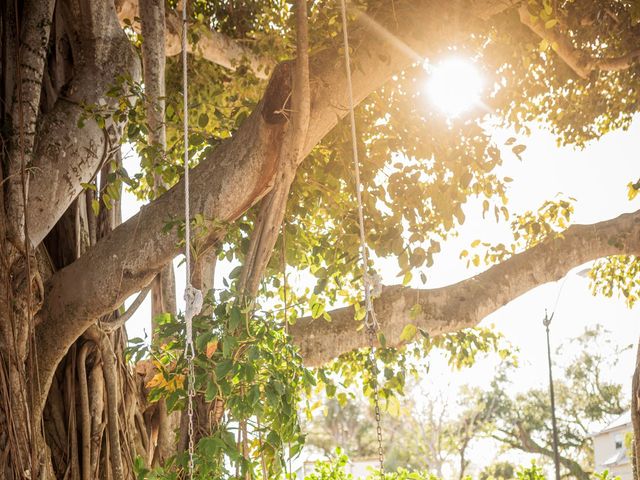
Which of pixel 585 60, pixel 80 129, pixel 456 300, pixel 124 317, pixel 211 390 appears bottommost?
pixel 211 390

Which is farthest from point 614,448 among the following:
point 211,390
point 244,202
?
point 211,390

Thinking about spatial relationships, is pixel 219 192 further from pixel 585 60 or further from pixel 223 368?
pixel 585 60

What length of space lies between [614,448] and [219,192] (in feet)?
51.1

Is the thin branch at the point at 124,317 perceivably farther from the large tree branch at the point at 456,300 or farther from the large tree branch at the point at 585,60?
the large tree branch at the point at 585,60

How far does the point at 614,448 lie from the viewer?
16109mm

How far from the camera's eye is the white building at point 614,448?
588 inches

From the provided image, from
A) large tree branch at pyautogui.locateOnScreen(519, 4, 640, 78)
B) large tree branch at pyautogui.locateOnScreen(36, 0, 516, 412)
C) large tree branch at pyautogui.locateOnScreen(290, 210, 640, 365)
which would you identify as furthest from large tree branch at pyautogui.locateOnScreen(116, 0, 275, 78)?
large tree branch at pyautogui.locateOnScreen(36, 0, 516, 412)

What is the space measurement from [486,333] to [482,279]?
33.5 inches

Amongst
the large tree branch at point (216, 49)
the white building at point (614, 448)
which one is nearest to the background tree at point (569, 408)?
the white building at point (614, 448)

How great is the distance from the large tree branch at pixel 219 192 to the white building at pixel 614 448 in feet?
43.4

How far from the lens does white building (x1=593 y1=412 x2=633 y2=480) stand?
14934 mm

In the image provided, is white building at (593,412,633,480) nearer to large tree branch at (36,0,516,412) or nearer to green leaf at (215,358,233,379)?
large tree branch at (36,0,516,412)

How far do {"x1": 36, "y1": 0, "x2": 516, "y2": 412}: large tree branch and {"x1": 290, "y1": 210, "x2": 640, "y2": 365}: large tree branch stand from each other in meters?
1.10

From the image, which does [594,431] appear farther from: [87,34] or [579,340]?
[87,34]
